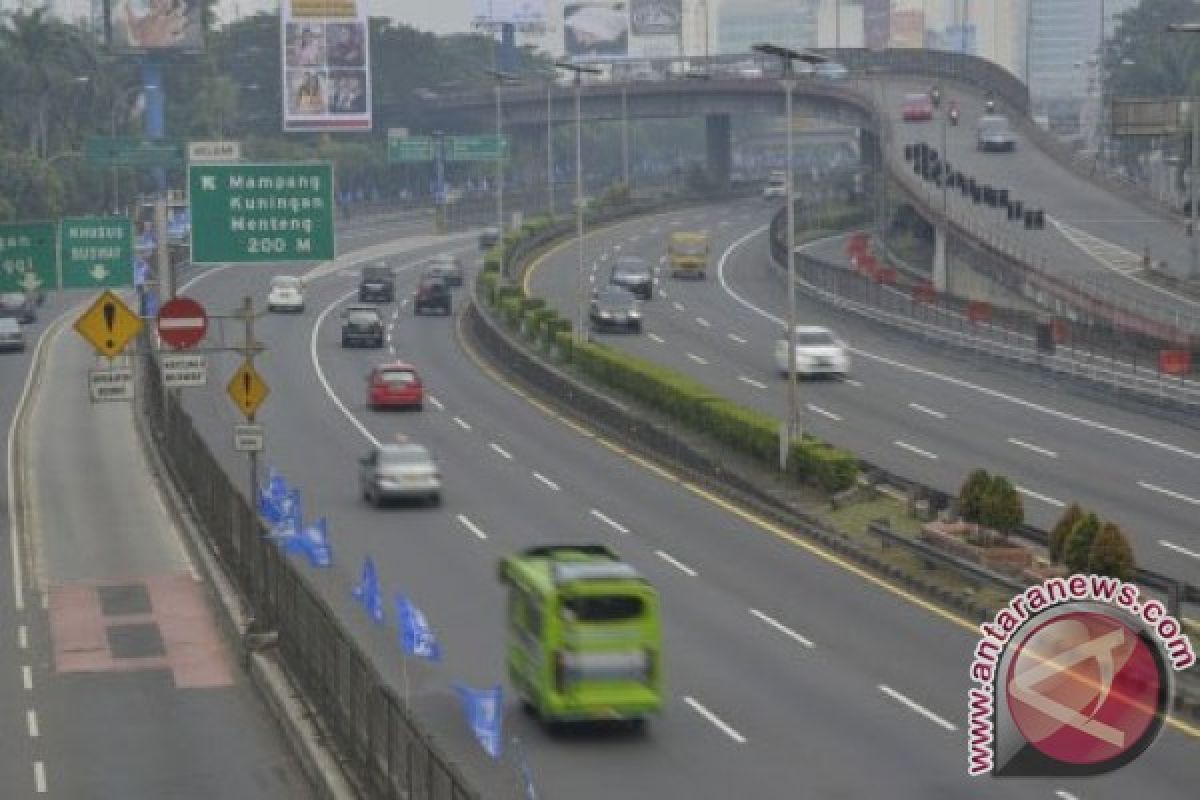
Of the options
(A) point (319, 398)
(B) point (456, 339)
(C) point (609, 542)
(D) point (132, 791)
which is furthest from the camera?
(B) point (456, 339)

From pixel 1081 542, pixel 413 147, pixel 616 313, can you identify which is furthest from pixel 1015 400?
pixel 413 147

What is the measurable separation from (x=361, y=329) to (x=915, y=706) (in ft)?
204

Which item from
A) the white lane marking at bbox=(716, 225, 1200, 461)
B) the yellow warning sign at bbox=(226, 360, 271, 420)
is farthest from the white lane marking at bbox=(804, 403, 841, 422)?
the yellow warning sign at bbox=(226, 360, 271, 420)

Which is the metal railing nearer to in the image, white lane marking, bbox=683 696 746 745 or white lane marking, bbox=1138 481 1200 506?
white lane marking, bbox=683 696 746 745

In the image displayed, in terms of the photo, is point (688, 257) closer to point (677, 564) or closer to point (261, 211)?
point (261, 211)

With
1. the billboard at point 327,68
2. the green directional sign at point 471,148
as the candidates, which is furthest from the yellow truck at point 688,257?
the billboard at point 327,68

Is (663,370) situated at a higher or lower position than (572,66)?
lower

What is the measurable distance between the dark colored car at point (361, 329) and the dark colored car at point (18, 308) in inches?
853

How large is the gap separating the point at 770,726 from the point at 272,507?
69.0 ft

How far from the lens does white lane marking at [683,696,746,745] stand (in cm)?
3619

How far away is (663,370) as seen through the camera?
74.2 m

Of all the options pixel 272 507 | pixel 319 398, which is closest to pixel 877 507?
pixel 272 507

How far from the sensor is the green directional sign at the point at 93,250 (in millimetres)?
69438

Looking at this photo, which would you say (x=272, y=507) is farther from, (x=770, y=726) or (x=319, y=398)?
(x=319, y=398)
